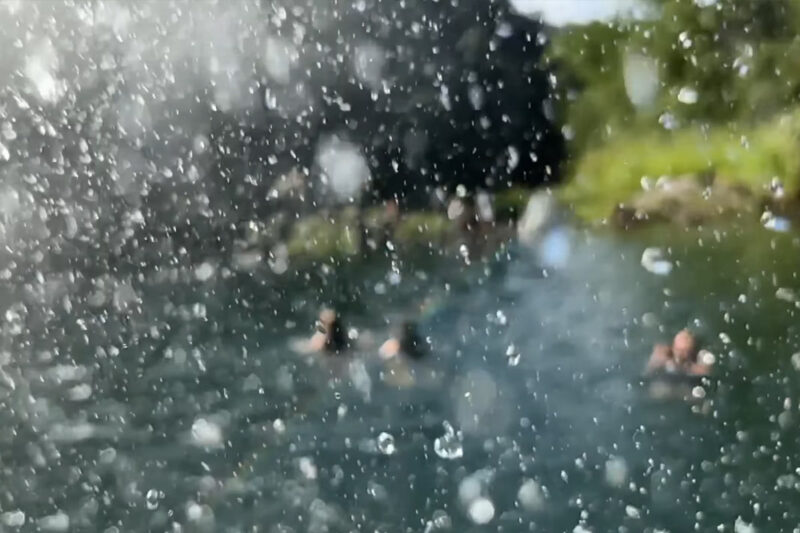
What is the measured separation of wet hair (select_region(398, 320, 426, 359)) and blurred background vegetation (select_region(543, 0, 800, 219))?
228mm

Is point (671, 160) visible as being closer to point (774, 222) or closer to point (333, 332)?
point (774, 222)

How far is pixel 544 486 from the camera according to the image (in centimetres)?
86

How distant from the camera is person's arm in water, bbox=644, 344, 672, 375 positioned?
89cm

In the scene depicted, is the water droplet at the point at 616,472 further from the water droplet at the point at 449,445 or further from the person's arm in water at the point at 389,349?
the person's arm in water at the point at 389,349

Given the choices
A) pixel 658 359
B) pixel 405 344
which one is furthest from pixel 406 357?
pixel 658 359

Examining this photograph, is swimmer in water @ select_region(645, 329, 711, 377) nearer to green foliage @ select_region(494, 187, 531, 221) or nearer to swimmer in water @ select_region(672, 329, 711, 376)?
swimmer in water @ select_region(672, 329, 711, 376)

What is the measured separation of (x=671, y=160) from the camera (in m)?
0.86

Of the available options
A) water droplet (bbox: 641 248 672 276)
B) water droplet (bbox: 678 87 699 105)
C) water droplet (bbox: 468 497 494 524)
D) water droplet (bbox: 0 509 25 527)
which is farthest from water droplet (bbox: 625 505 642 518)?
water droplet (bbox: 0 509 25 527)

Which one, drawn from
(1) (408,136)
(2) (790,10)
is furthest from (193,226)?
(2) (790,10)

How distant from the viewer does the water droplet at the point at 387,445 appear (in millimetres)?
920

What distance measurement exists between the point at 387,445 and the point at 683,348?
32 centimetres

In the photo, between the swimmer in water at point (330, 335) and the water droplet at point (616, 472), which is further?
the swimmer in water at point (330, 335)

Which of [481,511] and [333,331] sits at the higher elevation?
[333,331]

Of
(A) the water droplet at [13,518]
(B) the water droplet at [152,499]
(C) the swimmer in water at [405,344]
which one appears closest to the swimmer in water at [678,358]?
(C) the swimmer in water at [405,344]
